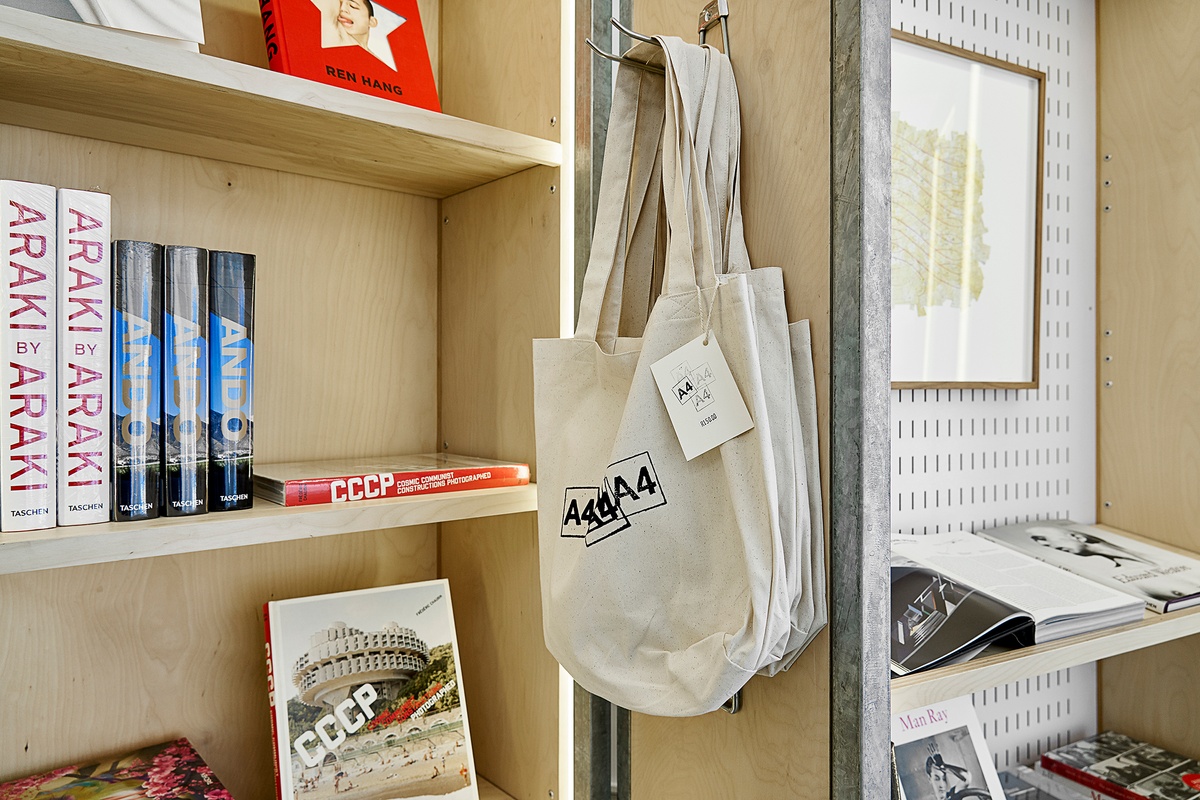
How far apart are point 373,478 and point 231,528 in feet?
0.56

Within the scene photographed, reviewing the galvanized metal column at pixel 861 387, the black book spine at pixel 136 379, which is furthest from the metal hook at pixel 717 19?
the black book spine at pixel 136 379

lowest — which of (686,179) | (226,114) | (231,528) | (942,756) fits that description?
(942,756)

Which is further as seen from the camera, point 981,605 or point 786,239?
point 981,605

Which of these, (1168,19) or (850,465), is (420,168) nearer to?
(850,465)

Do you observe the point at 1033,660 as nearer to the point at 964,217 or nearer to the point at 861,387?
the point at 861,387

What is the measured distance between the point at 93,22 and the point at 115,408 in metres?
0.35

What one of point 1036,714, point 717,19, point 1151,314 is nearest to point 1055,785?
point 1036,714

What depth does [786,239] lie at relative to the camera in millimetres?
712

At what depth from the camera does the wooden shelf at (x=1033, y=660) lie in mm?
753

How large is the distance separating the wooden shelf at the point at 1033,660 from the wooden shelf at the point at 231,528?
48cm

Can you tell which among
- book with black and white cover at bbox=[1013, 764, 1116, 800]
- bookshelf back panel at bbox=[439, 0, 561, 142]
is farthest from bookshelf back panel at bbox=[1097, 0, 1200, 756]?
bookshelf back panel at bbox=[439, 0, 561, 142]

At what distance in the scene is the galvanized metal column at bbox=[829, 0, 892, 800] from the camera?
635 millimetres

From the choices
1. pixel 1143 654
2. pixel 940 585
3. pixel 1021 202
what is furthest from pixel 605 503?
pixel 1143 654

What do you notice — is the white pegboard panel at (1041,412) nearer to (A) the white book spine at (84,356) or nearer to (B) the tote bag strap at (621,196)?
(B) the tote bag strap at (621,196)
